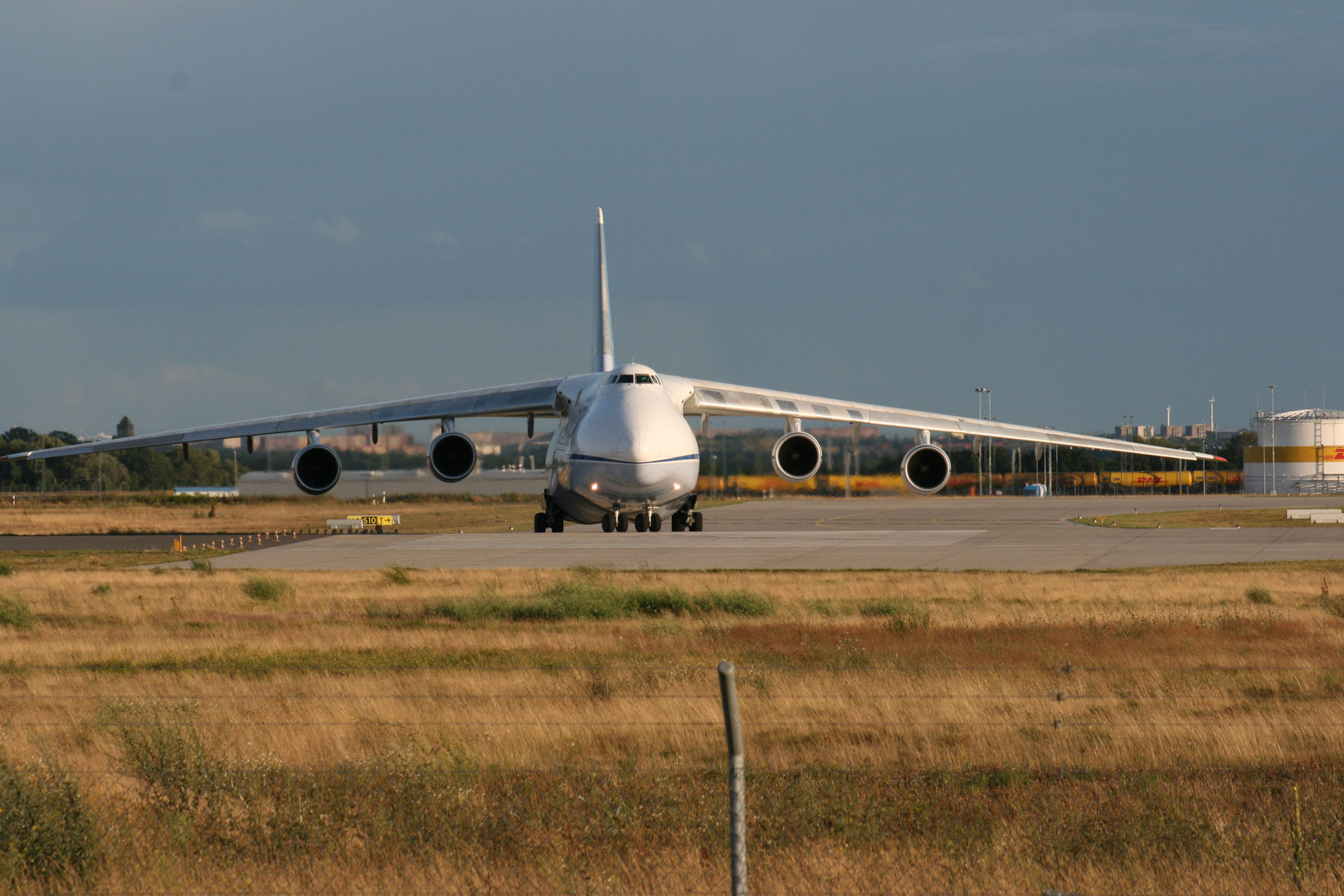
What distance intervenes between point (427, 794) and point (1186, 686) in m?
7.17

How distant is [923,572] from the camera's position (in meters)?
24.0

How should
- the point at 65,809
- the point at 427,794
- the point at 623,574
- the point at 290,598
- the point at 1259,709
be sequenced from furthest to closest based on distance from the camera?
the point at 623,574 → the point at 290,598 → the point at 1259,709 → the point at 427,794 → the point at 65,809

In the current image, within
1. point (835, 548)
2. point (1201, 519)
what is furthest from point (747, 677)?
point (1201, 519)

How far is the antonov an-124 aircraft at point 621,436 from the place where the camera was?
27.9 m

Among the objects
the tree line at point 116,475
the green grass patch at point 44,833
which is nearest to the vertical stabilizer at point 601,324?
the green grass patch at point 44,833

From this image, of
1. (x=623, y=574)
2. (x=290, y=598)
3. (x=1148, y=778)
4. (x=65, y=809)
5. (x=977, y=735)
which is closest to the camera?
(x=65, y=809)

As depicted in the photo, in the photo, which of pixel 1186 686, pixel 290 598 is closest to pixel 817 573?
pixel 290 598

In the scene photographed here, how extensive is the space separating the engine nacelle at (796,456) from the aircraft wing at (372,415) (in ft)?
19.4

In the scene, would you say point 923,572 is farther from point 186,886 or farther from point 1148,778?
point 186,886

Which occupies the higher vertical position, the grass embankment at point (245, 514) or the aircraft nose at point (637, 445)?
the aircraft nose at point (637, 445)

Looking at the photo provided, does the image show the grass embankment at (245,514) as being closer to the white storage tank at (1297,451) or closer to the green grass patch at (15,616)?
the green grass patch at (15,616)

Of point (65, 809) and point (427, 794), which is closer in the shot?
point (65, 809)

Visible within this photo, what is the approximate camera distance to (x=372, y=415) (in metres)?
32.6

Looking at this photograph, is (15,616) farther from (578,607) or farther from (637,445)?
(637,445)
